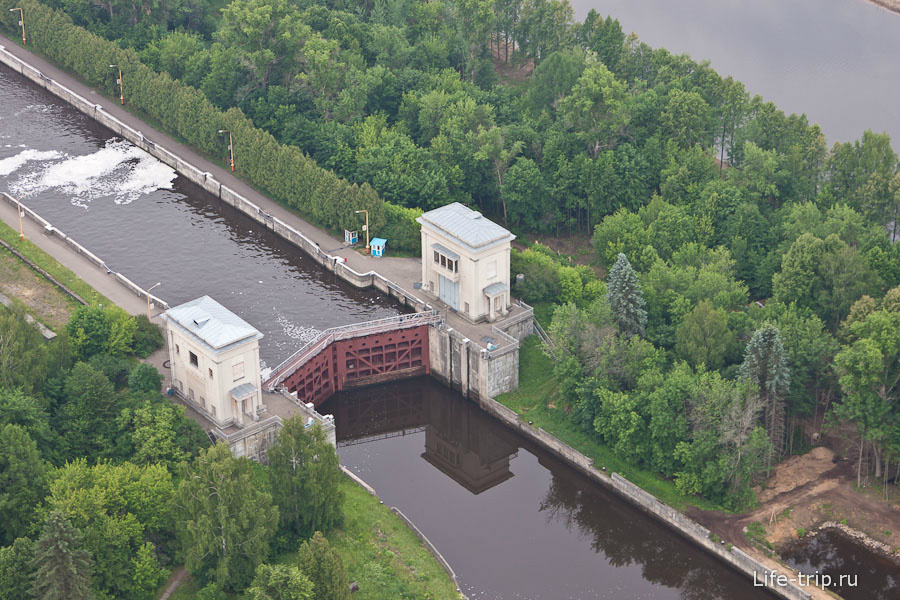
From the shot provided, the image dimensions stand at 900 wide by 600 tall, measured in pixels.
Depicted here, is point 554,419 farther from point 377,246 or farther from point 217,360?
point 217,360

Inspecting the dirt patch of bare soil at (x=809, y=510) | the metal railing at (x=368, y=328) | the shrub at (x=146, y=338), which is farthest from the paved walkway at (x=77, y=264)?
the dirt patch of bare soil at (x=809, y=510)

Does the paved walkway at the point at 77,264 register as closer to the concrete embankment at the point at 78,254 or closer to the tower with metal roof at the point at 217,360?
the concrete embankment at the point at 78,254

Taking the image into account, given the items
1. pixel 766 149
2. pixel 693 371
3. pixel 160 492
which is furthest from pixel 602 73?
pixel 160 492

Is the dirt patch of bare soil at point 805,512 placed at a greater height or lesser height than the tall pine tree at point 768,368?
lesser

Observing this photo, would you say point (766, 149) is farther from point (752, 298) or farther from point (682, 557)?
point (682, 557)

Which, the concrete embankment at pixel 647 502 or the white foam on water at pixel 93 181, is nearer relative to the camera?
the concrete embankment at pixel 647 502

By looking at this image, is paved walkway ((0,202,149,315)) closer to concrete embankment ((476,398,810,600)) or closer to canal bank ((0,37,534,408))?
canal bank ((0,37,534,408))

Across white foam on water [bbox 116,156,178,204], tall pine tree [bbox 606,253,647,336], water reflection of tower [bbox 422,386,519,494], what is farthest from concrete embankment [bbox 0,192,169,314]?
tall pine tree [bbox 606,253,647,336]
